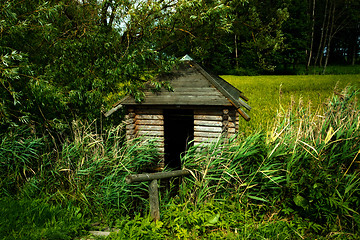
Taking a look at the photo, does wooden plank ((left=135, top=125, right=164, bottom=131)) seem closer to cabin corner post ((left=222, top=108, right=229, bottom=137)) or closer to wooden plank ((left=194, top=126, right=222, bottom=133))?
wooden plank ((left=194, top=126, right=222, bottom=133))

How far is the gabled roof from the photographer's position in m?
6.92

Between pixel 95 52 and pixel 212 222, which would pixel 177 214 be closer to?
pixel 212 222

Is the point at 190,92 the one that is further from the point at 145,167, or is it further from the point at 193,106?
the point at 145,167

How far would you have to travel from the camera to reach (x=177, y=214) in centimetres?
409

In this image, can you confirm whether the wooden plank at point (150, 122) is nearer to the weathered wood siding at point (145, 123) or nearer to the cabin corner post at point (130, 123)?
the weathered wood siding at point (145, 123)

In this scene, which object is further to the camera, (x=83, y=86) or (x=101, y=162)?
(x=83, y=86)

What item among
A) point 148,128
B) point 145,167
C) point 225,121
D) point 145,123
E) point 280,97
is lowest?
point 145,167

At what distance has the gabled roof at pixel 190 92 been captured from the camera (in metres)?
6.92

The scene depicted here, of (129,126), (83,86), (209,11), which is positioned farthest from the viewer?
(129,126)

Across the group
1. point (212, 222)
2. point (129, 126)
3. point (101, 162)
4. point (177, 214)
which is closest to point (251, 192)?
point (212, 222)

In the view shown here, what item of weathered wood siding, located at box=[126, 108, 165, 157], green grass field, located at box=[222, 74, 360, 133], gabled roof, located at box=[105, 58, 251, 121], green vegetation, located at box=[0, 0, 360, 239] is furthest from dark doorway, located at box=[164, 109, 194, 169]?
green vegetation, located at box=[0, 0, 360, 239]

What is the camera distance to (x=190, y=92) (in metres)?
7.24

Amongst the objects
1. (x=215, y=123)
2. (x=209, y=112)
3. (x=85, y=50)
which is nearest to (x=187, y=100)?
(x=209, y=112)

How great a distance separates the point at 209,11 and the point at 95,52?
11.2 ft
